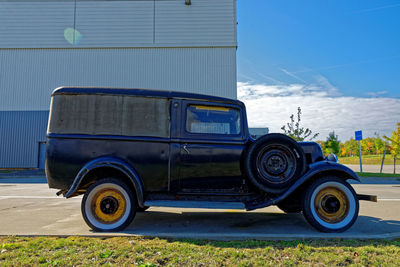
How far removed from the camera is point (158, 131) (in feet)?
13.0

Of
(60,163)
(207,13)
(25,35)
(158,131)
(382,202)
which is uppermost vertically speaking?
(207,13)

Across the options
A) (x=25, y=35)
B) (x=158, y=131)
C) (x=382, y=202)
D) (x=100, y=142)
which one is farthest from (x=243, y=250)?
(x=25, y=35)

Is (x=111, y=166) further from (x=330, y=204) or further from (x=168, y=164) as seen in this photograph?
(x=330, y=204)

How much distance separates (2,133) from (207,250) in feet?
80.0

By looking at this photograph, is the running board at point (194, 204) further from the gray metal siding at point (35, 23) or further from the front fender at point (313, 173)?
the gray metal siding at point (35, 23)

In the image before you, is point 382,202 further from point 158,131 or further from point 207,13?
point 207,13

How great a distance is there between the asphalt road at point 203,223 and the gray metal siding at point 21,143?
681 inches

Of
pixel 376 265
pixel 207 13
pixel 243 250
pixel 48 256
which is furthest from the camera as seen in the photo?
pixel 207 13

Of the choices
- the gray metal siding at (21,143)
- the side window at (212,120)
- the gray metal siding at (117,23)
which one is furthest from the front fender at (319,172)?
the gray metal siding at (21,143)

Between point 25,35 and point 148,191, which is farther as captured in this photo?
point 25,35

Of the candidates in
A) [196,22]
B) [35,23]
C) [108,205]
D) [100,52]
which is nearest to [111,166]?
[108,205]

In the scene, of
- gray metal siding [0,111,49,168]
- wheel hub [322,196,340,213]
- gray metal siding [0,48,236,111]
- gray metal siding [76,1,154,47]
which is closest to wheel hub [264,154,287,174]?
wheel hub [322,196,340,213]

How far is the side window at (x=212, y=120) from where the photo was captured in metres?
4.05

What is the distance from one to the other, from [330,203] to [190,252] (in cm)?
239
